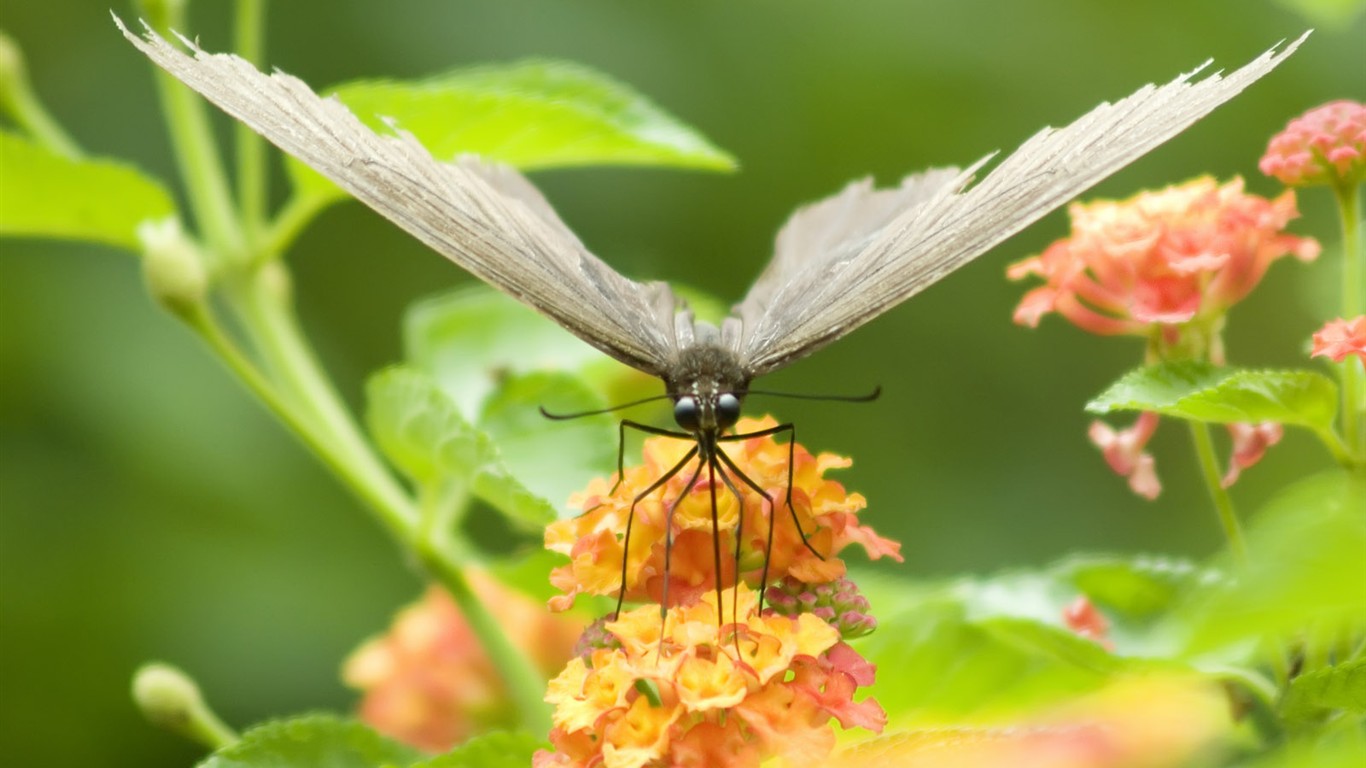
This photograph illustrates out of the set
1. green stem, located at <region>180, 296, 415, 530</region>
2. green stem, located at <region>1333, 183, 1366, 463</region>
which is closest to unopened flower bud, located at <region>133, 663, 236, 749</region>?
green stem, located at <region>180, 296, 415, 530</region>

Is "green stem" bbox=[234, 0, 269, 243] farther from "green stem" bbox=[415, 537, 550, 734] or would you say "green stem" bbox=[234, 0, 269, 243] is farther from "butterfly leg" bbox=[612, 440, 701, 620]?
"butterfly leg" bbox=[612, 440, 701, 620]

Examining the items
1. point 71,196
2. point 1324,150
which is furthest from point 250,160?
point 1324,150

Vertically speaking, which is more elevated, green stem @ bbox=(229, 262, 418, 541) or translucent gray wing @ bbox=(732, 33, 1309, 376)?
green stem @ bbox=(229, 262, 418, 541)

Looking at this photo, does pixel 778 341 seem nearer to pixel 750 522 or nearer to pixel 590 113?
pixel 750 522

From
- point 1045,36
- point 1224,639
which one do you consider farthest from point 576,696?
point 1045,36

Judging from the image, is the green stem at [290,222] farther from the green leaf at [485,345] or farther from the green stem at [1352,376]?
the green stem at [1352,376]

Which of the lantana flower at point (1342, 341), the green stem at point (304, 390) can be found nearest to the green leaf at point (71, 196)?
the green stem at point (304, 390)
